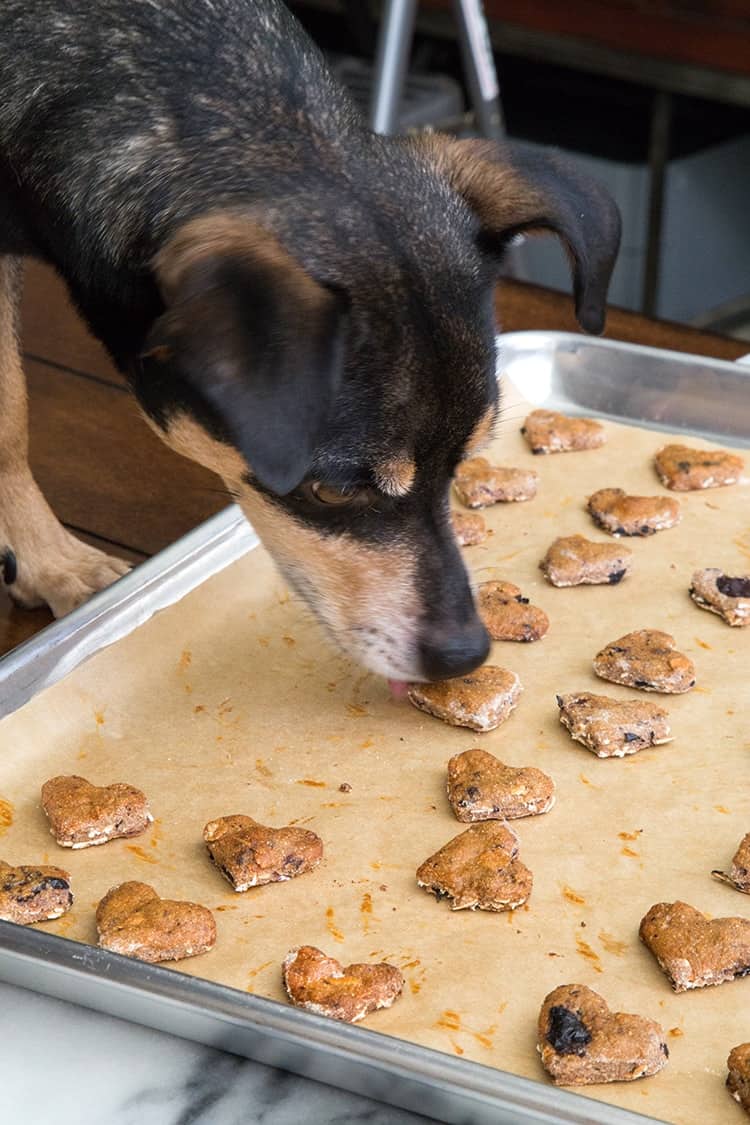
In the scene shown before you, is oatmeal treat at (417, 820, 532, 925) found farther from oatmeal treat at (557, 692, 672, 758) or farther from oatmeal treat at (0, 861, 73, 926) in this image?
oatmeal treat at (0, 861, 73, 926)

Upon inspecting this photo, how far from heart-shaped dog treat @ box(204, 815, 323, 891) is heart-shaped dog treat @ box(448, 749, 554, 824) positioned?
0.17 metres

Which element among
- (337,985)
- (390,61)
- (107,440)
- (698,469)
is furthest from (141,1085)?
(390,61)

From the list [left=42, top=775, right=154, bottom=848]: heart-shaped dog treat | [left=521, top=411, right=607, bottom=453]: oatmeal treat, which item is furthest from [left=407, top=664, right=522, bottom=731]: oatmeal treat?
[left=521, top=411, right=607, bottom=453]: oatmeal treat

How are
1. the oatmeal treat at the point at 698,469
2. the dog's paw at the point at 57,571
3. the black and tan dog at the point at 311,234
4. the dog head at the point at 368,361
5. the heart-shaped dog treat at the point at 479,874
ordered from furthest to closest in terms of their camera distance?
the oatmeal treat at the point at 698,469 → the dog's paw at the point at 57,571 → the black and tan dog at the point at 311,234 → the heart-shaped dog treat at the point at 479,874 → the dog head at the point at 368,361

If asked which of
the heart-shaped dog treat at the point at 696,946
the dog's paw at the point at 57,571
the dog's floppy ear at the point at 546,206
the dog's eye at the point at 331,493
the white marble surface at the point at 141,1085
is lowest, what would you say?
the dog's paw at the point at 57,571

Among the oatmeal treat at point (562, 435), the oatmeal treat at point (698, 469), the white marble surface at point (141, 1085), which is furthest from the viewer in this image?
the oatmeal treat at point (562, 435)

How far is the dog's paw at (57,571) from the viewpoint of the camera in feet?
6.91

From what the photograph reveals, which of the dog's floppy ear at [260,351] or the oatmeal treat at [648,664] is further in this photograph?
the oatmeal treat at [648,664]

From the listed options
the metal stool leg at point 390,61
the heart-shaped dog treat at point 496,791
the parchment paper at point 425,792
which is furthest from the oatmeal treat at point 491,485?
the metal stool leg at point 390,61

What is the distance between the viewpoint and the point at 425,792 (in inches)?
67.0

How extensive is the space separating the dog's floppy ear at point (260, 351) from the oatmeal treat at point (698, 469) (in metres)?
0.88

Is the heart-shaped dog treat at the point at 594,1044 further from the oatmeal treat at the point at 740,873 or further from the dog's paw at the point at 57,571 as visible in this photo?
the dog's paw at the point at 57,571

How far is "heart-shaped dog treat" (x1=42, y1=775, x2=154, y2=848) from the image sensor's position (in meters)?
1.59

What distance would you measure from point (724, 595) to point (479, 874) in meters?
0.62
